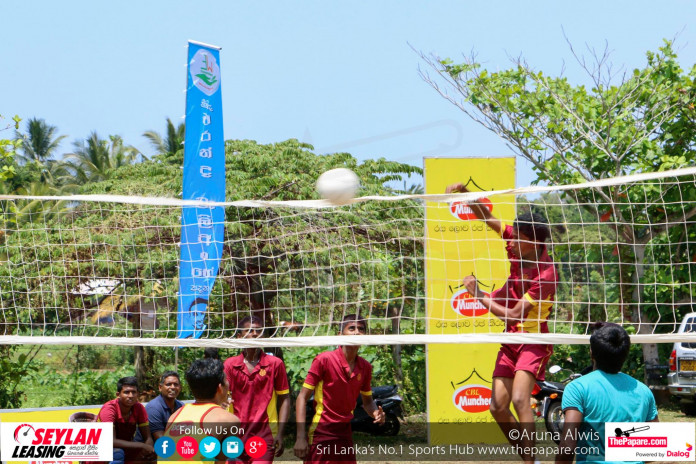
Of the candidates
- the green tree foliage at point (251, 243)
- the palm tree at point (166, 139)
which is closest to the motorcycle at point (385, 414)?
the green tree foliage at point (251, 243)

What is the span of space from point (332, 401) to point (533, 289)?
160cm

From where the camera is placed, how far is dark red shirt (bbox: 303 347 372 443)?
545 cm

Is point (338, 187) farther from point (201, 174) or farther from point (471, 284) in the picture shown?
point (201, 174)

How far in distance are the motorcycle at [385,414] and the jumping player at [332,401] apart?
3.96m

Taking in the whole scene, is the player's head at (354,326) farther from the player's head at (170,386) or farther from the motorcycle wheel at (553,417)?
the motorcycle wheel at (553,417)

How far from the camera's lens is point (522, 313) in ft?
17.8

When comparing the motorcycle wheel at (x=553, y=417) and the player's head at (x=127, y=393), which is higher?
the player's head at (x=127, y=393)

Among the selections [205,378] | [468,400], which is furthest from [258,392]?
[468,400]

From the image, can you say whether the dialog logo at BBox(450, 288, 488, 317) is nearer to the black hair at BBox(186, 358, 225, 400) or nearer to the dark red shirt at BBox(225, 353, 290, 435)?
the dark red shirt at BBox(225, 353, 290, 435)

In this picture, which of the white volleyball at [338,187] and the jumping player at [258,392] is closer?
the jumping player at [258,392]

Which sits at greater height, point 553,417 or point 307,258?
point 307,258

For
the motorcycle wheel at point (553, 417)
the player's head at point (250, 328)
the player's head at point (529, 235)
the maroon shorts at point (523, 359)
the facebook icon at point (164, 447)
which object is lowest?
the motorcycle wheel at point (553, 417)

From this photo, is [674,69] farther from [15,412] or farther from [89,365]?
[89,365]

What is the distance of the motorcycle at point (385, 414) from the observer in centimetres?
950
